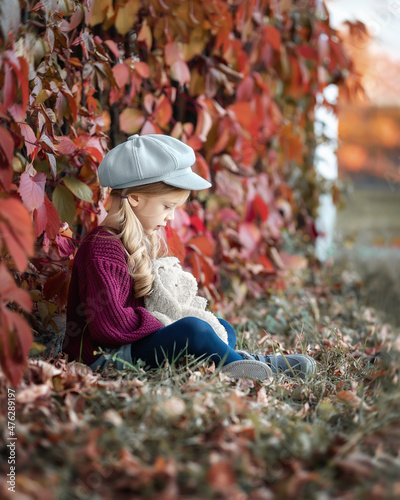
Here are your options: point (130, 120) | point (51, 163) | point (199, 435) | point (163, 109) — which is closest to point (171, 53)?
point (163, 109)

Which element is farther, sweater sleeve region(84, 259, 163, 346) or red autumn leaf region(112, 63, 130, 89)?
red autumn leaf region(112, 63, 130, 89)

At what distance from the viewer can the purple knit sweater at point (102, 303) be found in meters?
1.86

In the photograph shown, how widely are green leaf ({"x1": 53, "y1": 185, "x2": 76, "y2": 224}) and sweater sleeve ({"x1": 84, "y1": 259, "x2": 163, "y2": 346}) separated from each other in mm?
207

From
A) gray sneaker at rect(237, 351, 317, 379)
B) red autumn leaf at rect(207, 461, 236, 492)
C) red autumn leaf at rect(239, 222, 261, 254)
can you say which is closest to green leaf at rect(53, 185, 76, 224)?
gray sneaker at rect(237, 351, 317, 379)

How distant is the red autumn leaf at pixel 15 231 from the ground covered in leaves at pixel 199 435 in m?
0.39

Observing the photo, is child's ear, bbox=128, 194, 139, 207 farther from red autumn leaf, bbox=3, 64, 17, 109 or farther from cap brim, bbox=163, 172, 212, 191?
red autumn leaf, bbox=3, 64, 17, 109

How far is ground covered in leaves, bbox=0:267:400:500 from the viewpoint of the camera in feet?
3.83

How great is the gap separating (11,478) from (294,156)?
125 inches

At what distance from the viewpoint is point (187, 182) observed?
2012 mm

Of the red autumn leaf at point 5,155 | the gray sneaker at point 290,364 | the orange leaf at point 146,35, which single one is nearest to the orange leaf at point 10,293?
the red autumn leaf at point 5,155

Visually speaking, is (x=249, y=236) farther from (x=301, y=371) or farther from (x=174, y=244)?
(x=301, y=371)

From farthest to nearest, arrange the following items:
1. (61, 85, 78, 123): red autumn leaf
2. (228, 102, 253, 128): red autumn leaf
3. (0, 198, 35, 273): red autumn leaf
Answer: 1. (228, 102, 253, 128): red autumn leaf
2. (61, 85, 78, 123): red autumn leaf
3. (0, 198, 35, 273): red autumn leaf

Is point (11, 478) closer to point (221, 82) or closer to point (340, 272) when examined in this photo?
point (221, 82)

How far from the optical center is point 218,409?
4.93 feet
